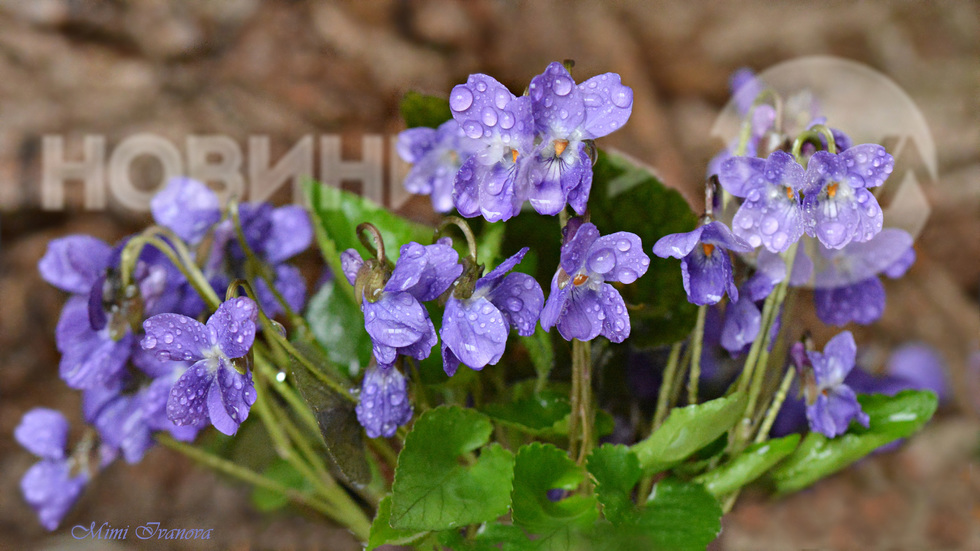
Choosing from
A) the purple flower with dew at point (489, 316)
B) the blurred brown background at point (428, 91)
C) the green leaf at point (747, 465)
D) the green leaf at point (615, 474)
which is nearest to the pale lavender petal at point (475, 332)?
the purple flower with dew at point (489, 316)

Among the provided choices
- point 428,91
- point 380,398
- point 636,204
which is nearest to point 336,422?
point 380,398

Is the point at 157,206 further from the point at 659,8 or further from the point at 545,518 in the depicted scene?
the point at 659,8

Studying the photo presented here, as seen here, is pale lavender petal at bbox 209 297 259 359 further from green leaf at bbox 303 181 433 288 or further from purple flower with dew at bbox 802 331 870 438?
purple flower with dew at bbox 802 331 870 438

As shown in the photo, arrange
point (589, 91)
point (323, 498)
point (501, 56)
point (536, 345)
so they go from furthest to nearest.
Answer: point (501, 56) → point (323, 498) → point (536, 345) → point (589, 91)

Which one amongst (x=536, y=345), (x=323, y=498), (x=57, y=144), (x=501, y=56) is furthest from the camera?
(x=501, y=56)

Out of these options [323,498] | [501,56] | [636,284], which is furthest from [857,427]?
[501,56]

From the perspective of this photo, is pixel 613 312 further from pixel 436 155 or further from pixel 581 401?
pixel 436 155

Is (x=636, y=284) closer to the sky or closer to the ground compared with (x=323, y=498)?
closer to the sky

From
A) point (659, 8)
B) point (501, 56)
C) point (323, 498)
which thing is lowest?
point (323, 498)
